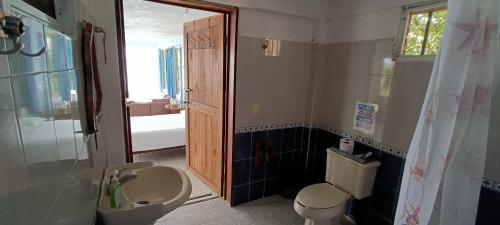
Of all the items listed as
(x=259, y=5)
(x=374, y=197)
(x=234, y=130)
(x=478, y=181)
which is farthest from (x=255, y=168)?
(x=478, y=181)

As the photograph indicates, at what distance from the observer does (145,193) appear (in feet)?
4.91

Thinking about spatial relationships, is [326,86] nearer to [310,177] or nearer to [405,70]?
[405,70]

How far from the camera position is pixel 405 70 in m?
1.81

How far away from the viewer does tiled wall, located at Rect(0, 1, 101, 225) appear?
368mm

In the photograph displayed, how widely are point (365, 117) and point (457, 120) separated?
1125mm

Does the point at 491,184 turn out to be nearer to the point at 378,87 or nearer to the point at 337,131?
the point at 378,87

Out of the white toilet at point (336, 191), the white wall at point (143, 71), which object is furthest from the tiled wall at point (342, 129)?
the white wall at point (143, 71)

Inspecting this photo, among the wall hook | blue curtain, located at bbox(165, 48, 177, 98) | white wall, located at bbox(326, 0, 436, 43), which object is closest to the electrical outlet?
white wall, located at bbox(326, 0, 436, 43)

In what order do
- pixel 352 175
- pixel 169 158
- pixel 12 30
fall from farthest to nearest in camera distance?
pixel 169 158
pixel 352 175
pixel 12 30

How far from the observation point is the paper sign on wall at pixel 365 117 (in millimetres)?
2053

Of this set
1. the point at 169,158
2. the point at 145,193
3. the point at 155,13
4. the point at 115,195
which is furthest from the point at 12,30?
the point at 169,158

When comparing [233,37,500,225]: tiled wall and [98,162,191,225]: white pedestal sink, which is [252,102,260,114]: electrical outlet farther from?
[98,162,191,225]: white pedestal sink

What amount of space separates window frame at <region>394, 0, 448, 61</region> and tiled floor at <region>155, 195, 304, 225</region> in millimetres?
1712

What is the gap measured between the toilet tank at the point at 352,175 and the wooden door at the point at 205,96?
3.71 ft
